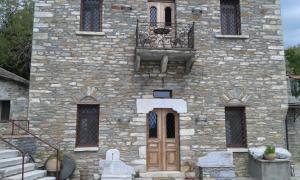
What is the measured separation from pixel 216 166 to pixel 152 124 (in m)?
2.25

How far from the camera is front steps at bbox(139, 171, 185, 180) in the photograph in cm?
916

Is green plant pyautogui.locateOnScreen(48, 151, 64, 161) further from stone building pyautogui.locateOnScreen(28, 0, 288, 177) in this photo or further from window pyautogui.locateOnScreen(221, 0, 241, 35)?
window pyautogui.locateOnScreen(221, 0, 241, 35)

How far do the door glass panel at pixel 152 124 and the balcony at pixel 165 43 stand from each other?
1.38 m

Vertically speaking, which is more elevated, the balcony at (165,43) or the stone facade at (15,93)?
the balcony at (165,43)

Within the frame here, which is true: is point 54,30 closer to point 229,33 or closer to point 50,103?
point 50,103

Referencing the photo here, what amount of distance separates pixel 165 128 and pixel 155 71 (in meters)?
1.78

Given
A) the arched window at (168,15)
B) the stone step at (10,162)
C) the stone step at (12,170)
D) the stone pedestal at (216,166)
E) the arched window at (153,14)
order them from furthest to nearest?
the arched window at (168,15) < the arched window at (153,14) < the stone pedestal at (216,166) < the stone step at (10,162) < the stone step at (12,170)

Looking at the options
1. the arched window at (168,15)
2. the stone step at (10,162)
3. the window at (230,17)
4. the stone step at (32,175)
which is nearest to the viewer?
the stone step at (32,175)

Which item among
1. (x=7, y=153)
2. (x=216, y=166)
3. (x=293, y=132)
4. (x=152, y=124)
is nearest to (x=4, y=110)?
(x=7, y=153)

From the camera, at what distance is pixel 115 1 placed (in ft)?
33.2

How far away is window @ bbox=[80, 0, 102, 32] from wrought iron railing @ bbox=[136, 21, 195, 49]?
1.30 m

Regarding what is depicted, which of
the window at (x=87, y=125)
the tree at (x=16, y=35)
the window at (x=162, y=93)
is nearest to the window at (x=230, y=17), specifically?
the window at (x=162, y=93)

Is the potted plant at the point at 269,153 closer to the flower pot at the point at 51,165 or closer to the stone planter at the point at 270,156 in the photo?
the stone planter at the point at 270,156

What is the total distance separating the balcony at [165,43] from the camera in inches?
362
